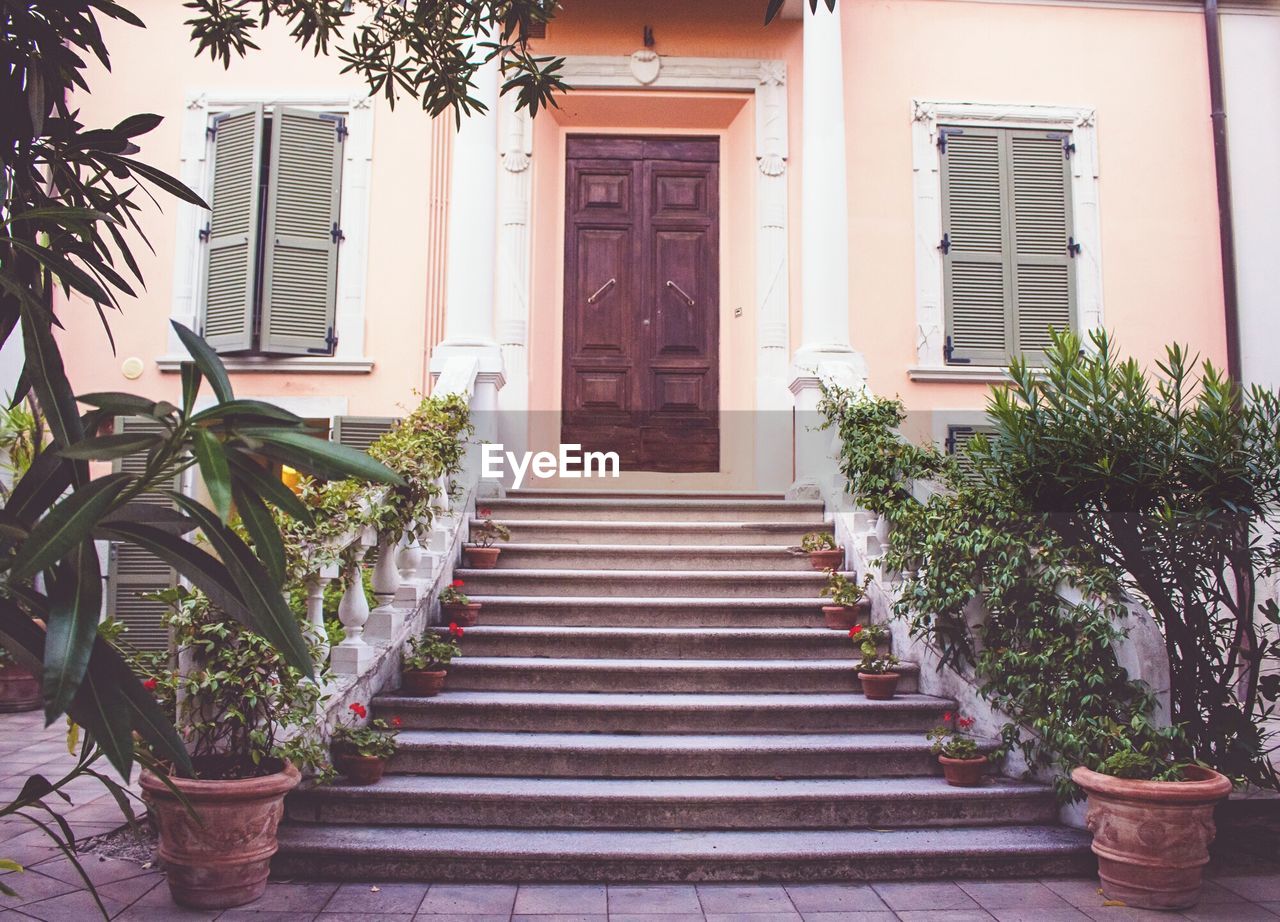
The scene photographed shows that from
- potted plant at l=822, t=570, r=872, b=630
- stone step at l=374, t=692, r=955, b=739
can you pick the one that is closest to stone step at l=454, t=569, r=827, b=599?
potted plant at l=822, t=570, r=872, b=630

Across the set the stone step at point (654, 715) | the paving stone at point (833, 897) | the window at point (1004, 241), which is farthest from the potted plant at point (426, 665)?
the window at point (1004, 241)

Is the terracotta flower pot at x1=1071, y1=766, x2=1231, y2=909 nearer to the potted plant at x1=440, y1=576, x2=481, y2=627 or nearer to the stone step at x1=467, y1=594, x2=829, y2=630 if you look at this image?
the stone step at x1=467, y1=594, x2=829, y2=630

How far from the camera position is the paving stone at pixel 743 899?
3.09 metres

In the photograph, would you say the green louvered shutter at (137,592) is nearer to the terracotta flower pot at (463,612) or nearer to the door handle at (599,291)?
the terracotta flower pot at (463,612)

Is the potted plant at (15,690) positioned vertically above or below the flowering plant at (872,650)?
below

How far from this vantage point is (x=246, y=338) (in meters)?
7.30

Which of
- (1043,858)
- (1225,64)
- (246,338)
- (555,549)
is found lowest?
(1043,858)

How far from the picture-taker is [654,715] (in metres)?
4.18

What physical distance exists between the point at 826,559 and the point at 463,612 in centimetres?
210

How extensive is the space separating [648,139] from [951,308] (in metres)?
2.86

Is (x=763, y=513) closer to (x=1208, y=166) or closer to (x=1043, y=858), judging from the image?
(x=1043, y=858)

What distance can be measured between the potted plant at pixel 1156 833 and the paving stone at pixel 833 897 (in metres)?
0.80

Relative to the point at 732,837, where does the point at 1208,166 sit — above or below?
above

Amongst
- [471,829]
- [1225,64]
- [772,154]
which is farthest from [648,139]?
[471,829]
